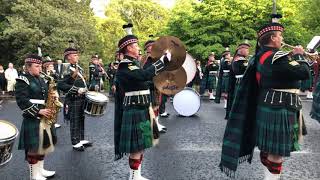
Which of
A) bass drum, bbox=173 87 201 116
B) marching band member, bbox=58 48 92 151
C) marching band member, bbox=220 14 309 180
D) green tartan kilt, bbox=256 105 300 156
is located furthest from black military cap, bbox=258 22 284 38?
bass drum, bbox=173 87 201 116

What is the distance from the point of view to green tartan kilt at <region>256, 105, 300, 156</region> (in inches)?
168

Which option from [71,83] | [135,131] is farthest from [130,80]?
[71,83]

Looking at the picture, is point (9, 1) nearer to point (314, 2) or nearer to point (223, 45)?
point (223, 45)

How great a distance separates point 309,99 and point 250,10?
7.39 meters

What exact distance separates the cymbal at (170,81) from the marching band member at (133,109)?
51cm

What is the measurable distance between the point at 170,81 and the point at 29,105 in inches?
68.3

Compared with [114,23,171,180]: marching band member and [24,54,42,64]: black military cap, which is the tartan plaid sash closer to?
[114,23,171,180]: marching band member

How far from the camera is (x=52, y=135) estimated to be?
532 cm

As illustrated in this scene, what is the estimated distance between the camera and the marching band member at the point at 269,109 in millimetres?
4242

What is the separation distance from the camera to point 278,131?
14.1ft

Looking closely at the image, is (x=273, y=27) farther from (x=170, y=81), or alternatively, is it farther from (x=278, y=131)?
(x=170, y=81)

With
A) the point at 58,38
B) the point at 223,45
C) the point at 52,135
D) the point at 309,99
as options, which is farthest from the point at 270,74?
the point at 58,38

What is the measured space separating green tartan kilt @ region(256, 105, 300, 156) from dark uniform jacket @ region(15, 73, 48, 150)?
A: 2.58 metres

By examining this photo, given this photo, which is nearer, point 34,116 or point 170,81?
point 34,116
